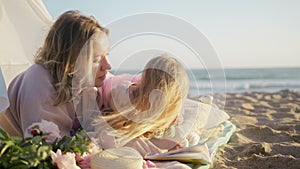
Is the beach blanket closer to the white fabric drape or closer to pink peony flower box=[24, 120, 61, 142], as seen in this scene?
pink peony flower box=[24, 120, 61, 142]

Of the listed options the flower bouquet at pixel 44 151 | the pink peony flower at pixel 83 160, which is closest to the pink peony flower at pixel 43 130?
the flower bouquet at pixel 44 151

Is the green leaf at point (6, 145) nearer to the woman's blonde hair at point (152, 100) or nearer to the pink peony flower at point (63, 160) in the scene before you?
the pink peony flower at point (63, 160)

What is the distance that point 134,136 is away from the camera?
1.75 meters

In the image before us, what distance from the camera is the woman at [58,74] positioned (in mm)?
1589

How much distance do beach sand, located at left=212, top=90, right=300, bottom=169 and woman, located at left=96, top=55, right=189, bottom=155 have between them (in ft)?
1.15

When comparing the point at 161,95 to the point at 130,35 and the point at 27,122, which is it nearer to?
the point at 130,35

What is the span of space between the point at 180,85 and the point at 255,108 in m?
2.19

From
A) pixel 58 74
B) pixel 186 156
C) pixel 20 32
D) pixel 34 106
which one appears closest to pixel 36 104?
pixel 34 106

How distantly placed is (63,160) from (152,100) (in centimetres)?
73

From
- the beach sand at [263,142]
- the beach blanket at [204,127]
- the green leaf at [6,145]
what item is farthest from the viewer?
the beach blanket at [204,127]

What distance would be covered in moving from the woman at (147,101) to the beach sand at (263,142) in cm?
35

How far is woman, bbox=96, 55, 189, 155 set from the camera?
1788mm

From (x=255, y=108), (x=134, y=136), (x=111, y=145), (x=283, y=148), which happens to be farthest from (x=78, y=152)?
(x=255, y=108)

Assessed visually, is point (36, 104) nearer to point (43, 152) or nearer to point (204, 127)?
point (43, 152)
